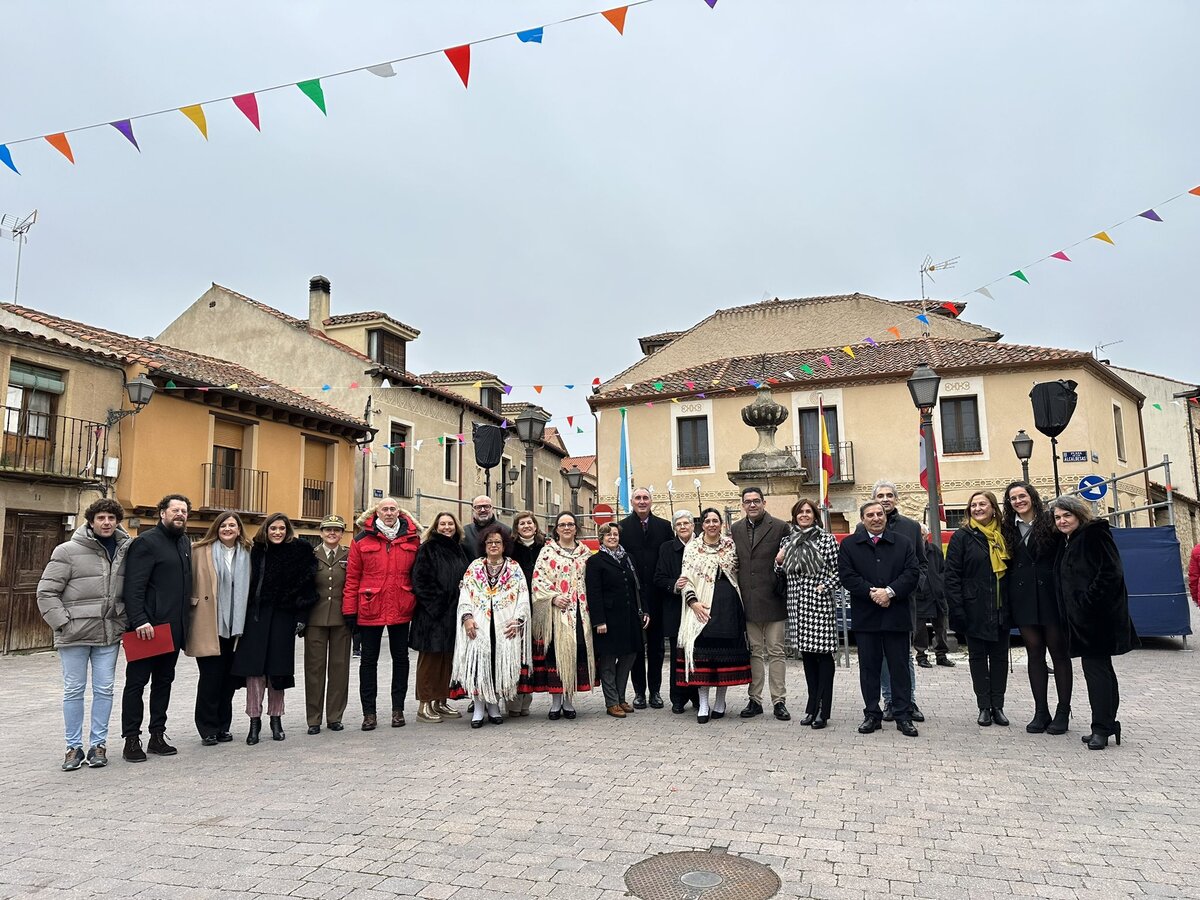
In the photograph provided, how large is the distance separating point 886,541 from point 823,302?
75.8 ft

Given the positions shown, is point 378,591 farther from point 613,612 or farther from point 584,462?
point 584,462

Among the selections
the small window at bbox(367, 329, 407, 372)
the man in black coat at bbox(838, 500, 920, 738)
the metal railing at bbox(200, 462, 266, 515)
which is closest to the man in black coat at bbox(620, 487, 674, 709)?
the man in black coat at bbox(838, 500, 920, 738)

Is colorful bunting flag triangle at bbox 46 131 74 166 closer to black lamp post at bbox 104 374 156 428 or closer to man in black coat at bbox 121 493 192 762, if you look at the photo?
man in black coat at bbox 121 493 192 762

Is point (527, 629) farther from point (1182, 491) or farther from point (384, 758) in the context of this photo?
point (1182, 491)

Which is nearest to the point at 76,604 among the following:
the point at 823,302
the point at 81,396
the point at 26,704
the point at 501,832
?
the point at 501,832

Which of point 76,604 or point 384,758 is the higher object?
point 76,604

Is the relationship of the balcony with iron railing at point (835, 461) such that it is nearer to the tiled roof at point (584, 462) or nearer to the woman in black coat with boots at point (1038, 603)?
the woman in black coat with boots at point (1038, 603)

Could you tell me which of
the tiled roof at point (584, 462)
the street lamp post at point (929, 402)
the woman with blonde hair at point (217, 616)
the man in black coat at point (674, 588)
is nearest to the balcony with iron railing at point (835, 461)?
the street lamp post at point (929, 402)

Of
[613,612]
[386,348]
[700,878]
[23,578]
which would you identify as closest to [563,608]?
[613,612]

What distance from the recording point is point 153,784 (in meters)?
5.07

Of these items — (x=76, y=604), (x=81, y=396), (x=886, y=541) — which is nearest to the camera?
(x=76, y=604)

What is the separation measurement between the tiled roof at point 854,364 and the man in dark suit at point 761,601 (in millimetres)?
18025

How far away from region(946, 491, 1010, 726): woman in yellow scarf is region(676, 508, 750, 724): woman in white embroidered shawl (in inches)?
65.3

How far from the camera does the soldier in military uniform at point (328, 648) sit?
21.8 feet
